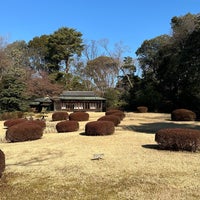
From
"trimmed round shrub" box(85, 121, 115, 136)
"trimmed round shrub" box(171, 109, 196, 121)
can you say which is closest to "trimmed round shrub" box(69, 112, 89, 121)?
"trimmed round shrub" box(171, 109, 196, 121)

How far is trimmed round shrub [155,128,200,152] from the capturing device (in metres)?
9.46

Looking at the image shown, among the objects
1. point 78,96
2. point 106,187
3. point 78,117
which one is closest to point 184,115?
point 78,117

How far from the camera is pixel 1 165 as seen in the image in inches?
272

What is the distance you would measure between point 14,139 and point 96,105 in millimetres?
37084

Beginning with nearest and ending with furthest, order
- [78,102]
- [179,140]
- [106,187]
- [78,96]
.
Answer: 1. [106,187]
2. [179,140]
3. [78,96]
4. [78,102]

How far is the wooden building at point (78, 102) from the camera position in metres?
49.9

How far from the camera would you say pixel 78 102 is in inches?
1989

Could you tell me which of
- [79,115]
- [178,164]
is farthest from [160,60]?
[178,164]

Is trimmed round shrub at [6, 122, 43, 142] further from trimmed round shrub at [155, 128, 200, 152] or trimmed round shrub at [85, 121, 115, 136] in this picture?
trimmed round shrub at [155, 128, 200, 152]

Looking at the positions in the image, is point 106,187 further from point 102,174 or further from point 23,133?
point 23,133

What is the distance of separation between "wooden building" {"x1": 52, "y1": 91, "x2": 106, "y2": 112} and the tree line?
2.69 metres

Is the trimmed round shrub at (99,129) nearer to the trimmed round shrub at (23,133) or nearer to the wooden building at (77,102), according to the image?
the trimmed round shrub at (23,133)

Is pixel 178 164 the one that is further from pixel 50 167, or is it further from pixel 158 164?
pixel 50 167

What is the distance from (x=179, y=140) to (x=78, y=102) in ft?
136
